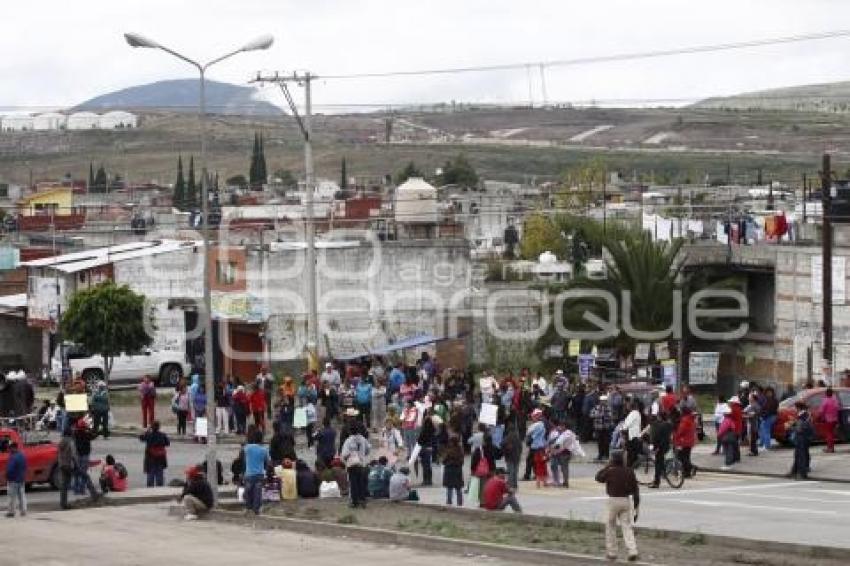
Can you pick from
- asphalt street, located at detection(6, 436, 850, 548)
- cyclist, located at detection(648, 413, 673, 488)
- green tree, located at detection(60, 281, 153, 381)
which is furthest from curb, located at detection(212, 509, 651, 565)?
green tree, located at detection(60, 281, 153, 381)

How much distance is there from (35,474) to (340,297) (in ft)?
91.1

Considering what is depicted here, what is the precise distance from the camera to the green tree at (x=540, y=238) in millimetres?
102250

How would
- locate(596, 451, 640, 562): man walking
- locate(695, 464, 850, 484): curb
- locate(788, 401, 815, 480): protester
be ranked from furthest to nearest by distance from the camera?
locate(695, 464, 850, 484): curb, locate(788, 401, 815, 480): protester, locate(596, 451, 640, 562): man walking

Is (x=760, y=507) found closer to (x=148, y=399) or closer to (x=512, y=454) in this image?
(x=512, y=454)

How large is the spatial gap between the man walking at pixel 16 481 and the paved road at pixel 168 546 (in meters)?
0.34

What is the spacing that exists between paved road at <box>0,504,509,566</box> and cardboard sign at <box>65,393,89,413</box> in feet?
25.6

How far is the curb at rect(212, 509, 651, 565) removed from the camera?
23.2 m

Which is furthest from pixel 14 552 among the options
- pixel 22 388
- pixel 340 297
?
pixel 340 297

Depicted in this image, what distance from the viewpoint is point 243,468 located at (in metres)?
31.9

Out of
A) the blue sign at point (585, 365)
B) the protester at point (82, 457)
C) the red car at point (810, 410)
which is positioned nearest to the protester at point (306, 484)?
the protester at point (82, 457)

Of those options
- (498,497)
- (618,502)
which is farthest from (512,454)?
(618,502)

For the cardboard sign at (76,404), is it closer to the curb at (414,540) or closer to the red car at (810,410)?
the curb at (414,540)

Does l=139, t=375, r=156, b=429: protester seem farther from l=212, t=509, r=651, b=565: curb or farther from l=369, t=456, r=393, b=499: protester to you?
l=212, t=509, r=651, b=565: curb

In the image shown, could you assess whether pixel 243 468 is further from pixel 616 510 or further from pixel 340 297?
pixel 340 297
